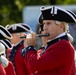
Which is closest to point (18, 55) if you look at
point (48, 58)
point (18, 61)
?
point (18, 61)

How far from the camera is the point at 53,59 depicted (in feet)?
22.2

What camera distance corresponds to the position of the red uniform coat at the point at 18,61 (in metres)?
9.30

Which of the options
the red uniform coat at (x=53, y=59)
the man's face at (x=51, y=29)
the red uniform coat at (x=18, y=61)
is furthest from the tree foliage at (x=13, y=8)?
the red uniform coat at (x=53, y=59)

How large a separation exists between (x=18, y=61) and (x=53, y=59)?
2729mm

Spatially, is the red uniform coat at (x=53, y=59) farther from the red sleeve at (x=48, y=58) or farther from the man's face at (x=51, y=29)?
the man's face at (x=51, y=29)

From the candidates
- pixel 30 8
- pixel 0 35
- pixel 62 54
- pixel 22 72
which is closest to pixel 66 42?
pixel 62 54

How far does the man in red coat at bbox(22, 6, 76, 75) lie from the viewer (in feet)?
22.2

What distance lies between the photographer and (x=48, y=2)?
30.9 m

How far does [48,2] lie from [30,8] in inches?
358

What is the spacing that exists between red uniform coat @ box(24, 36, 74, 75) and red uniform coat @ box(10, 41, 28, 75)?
238cm

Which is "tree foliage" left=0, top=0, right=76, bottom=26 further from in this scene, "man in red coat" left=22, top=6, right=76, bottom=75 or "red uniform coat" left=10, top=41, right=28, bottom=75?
"man in red coat" left=22, top=6, right=76, bottom=75

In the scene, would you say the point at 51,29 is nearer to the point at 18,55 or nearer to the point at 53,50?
the point at 53,50

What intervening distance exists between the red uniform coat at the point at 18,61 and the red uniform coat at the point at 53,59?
2384 mm

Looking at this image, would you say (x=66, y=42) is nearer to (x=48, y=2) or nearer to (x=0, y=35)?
(x=0, y=35)
